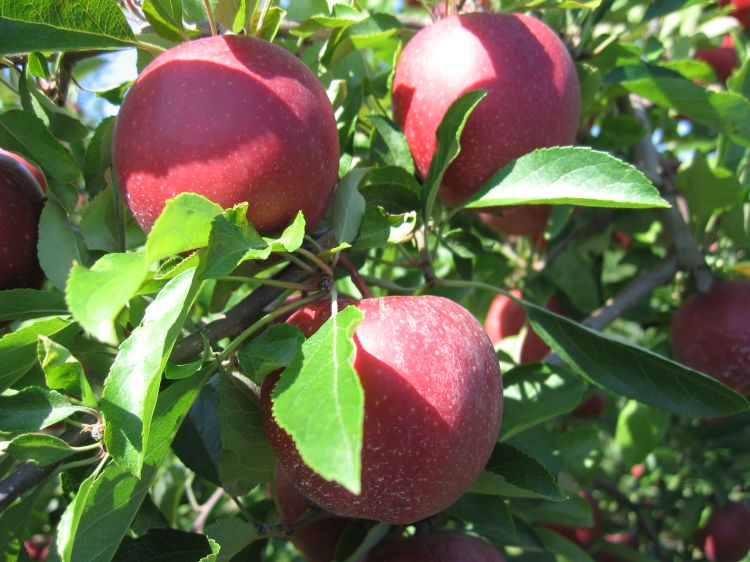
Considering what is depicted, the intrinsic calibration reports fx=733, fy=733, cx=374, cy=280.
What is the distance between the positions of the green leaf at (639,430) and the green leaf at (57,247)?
1053mm

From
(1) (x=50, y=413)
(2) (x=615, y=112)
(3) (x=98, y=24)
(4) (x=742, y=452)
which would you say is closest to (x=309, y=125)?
(3) (x=98, y=24)

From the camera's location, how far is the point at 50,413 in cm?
71

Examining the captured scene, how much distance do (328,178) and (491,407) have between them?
0.29 meters

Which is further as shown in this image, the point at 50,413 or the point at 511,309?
the point at 511,309

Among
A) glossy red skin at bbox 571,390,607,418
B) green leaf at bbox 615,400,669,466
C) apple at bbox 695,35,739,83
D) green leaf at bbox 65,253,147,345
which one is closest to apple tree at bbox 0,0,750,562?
green leaf at bbox 65,253,147,345

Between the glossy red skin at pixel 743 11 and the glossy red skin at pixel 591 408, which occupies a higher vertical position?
the glossy red skin at pixel 743 11

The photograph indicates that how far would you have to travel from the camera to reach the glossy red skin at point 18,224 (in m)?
0.86

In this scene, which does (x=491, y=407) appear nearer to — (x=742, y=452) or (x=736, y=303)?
(x=736, y=303)

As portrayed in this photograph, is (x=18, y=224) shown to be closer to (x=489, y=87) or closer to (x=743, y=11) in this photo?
(x=489, y=87)

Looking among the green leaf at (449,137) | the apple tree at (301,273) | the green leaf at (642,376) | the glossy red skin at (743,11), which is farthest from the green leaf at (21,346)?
the glossy red skin at (743,11)

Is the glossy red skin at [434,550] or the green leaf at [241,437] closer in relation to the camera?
the green leaf at [241,437]

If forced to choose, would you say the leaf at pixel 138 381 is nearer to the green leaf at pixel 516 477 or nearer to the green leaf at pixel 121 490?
the green leaf at pixel 121 490

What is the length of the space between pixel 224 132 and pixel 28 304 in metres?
0.30

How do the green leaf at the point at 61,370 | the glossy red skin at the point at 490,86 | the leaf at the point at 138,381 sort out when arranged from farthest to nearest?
the glossy red skin at the point at 490,86
the green leaf at the point at 61,370
the leaf at the point at 138,381
